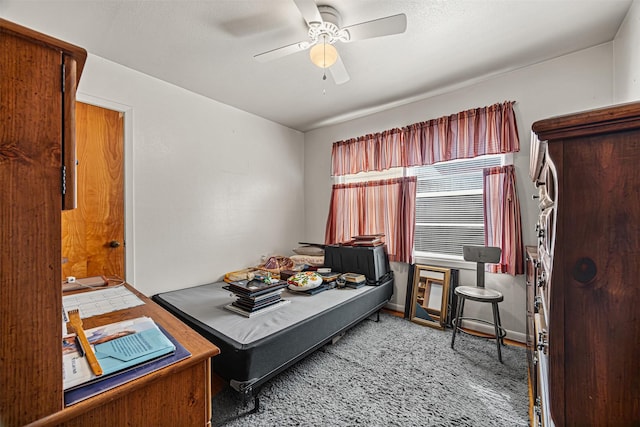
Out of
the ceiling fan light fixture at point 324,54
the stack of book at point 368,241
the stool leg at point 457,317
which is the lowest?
the stool leg at point 457,317

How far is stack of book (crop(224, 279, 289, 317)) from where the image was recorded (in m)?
2.00

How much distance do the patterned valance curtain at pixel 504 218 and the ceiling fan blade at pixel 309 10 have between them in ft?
6.92

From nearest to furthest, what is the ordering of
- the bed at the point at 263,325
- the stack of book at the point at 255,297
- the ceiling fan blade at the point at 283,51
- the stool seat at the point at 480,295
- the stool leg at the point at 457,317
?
the bed at the point at 263,325 → the ceiling fan blade at the point at 283,51 → the stack of book at the point at 255,297 → the stool seat at the point at 480,295 → the stool leg at the point at 457,317

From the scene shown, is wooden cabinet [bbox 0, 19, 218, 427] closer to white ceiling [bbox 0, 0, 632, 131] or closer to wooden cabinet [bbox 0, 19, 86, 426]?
wooden cabinet [bbox 0, 19, 86, 426]

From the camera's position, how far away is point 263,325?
1851 mm

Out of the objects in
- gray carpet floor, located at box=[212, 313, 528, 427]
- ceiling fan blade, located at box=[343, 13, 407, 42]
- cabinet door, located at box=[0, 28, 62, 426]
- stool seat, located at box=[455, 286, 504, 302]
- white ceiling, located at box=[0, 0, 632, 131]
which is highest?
white ceiling, located at box=[0, 0, 632, 131]

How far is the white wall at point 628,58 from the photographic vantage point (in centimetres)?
163

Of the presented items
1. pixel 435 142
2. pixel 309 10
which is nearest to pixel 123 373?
pixel 309 10

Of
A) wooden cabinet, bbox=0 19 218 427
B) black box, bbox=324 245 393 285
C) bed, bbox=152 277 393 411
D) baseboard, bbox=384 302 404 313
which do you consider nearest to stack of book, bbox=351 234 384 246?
black box, bbox=324 245 393 285

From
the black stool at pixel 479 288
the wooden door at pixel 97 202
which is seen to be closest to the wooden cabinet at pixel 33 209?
the wooden door at pixel 97 202

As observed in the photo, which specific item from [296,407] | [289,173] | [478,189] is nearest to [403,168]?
[478,189]

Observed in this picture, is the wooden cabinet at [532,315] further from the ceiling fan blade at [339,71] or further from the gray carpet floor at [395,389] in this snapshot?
the ceiling fan blade at [339,71]

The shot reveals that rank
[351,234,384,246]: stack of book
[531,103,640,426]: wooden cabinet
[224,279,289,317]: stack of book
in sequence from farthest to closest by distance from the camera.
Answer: [351,234,384,246]: stack of book → [224,279,289,317]: stack of book → [531,103,640,426]: wooden cabinet

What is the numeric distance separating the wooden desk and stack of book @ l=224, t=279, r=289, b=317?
0.94 metres
